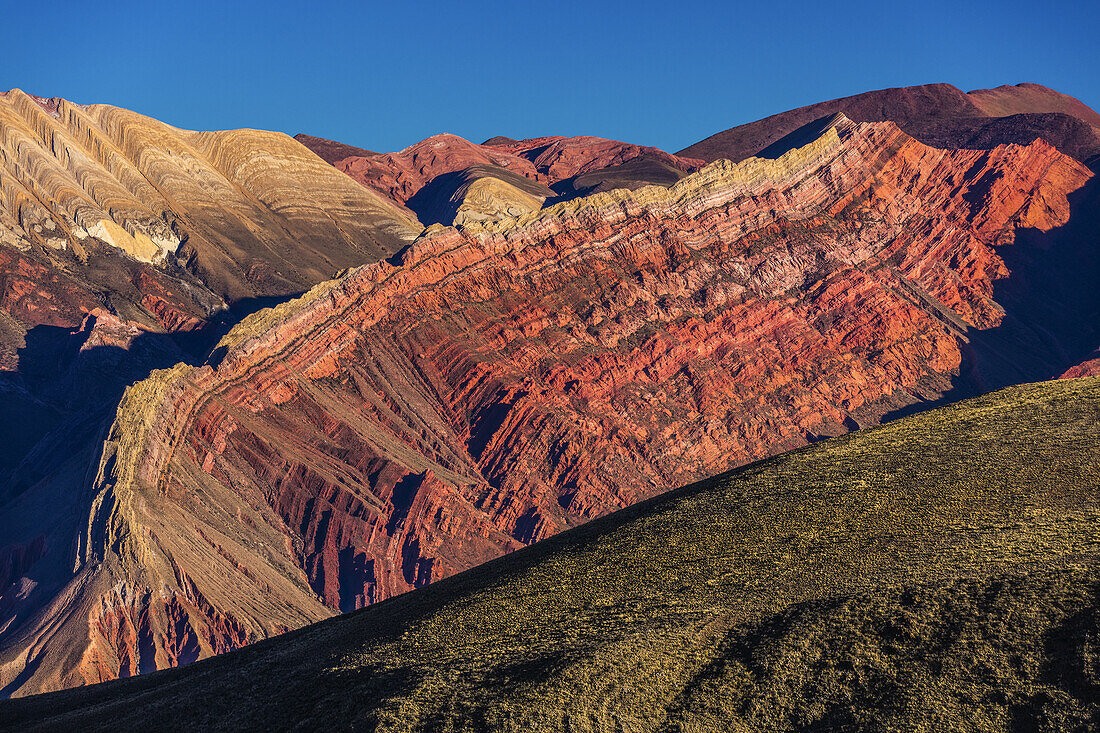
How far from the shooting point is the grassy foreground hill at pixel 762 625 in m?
24.3

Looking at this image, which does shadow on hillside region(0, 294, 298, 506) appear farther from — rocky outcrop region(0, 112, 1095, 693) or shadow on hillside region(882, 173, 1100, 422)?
shadow on hillside region(882, 173, 1100, 422)

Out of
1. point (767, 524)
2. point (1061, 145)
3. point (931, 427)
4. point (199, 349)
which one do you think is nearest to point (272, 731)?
point (767, 524)

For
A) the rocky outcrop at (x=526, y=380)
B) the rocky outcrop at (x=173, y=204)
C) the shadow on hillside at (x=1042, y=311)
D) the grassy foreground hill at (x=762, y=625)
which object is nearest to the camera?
the grassy foreground hill at (x=762, y=625)

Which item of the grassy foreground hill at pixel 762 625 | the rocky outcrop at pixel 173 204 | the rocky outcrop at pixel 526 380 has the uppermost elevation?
the rocky outcrop at pixel 173 204

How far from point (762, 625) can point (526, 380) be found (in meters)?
83.1

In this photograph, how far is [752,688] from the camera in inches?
994

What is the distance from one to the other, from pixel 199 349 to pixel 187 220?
3893cm

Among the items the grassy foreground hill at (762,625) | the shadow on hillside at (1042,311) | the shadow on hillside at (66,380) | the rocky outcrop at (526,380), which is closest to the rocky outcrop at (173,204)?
the shadow on hillside at (66,380)

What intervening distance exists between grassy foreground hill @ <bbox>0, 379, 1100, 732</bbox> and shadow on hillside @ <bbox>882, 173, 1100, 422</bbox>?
8358 cm

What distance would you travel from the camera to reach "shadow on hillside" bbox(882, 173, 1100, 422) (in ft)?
416

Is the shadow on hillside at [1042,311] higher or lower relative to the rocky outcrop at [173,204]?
lower

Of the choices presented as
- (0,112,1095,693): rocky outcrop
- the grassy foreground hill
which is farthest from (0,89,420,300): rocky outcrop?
the grassy foreground hill

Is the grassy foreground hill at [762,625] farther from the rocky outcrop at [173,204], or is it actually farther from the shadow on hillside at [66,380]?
the rocky outcrop at [173,204]

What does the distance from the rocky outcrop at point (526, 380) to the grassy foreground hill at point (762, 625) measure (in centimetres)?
4159
